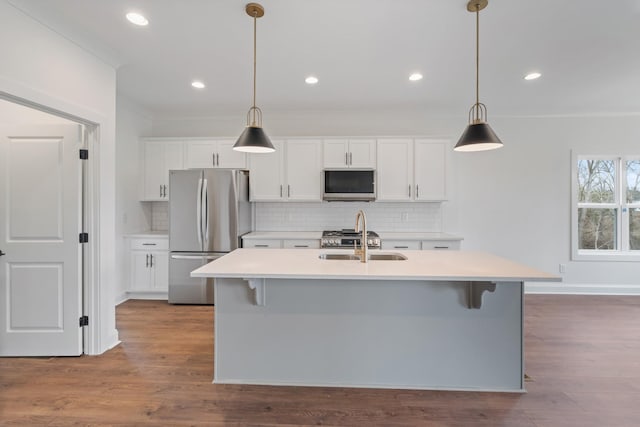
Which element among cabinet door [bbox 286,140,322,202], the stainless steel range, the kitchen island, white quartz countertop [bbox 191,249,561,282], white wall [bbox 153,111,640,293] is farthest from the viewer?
white wall [bbox 153,111,640,293]

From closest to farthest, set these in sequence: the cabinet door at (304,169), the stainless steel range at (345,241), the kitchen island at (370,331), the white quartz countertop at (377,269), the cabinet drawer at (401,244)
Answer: the white quartz countertop at (377,269)
the kitchen island at (370,331)
the stainless steel range at (345,241)
the cabinet drawer at (401,244)
the cabinet door at (304,169)

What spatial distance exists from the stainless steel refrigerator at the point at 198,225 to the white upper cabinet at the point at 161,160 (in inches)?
18.0

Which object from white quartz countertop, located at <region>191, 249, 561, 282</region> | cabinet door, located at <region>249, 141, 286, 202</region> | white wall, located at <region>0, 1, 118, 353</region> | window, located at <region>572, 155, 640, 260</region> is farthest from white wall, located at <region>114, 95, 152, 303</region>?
window, located at <region>572, 155, 640, 260</region>

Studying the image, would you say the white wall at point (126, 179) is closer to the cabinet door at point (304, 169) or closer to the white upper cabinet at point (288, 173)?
the white upper cabinet at point (288, 173)

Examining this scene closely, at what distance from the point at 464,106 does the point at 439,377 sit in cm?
353

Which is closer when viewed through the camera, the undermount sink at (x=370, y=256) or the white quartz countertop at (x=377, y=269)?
the white quartz countertop at (x=377, y=269)

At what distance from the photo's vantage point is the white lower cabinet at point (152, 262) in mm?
3967

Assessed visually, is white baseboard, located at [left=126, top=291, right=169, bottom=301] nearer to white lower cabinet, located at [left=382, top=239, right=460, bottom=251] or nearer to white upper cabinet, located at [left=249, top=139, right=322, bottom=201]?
white upper cabinet, located at [left=249, top=139, right=322, bottom=201]

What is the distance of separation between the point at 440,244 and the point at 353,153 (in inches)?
66.3

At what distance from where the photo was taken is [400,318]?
208 cm

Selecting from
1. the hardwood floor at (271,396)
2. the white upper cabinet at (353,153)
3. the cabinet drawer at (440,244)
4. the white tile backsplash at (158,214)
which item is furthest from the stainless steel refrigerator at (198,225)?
the cabinet drawer at (440,244)

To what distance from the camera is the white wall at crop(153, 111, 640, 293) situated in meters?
4.30

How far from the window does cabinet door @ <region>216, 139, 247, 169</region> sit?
481cm

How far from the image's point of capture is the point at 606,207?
438 centimetres
